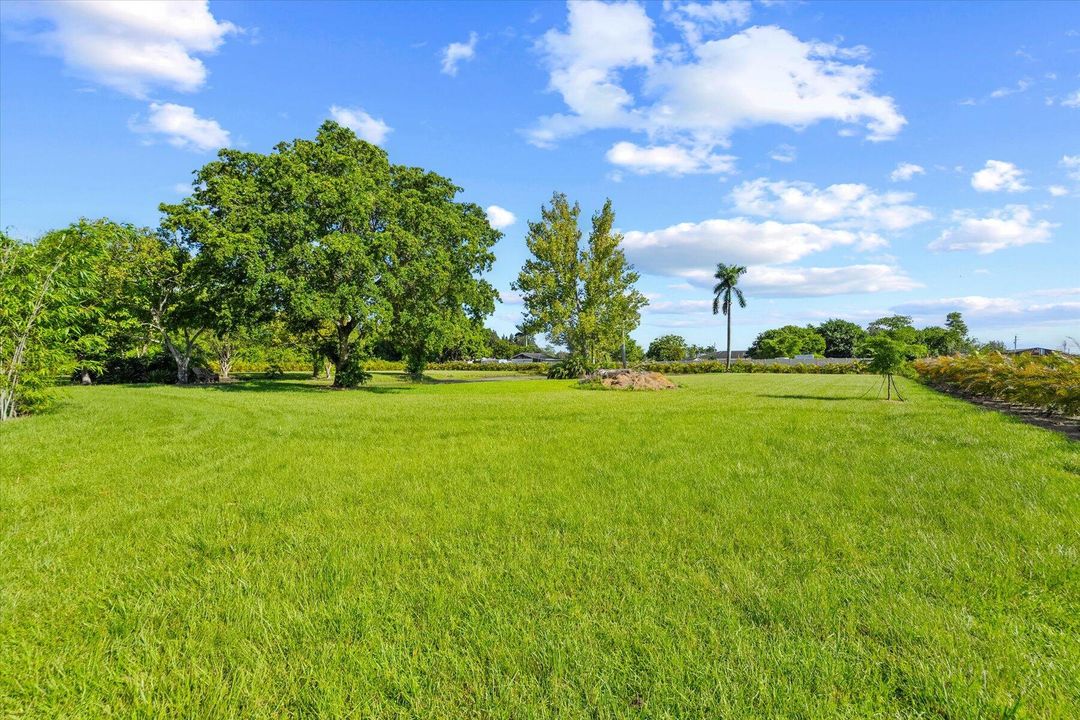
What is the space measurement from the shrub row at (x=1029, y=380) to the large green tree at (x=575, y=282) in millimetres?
22398

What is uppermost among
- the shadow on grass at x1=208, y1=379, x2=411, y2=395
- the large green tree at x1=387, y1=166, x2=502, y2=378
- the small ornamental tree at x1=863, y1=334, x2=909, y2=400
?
the large green tree at x1=387, y1=166, x2=502, y2=378

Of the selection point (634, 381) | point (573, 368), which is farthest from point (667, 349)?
point (634, 381)

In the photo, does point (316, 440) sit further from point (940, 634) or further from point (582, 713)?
point (940, 634)

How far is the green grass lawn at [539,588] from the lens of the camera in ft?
7.77

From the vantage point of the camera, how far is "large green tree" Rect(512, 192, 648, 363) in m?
41.0

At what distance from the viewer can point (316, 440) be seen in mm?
9297

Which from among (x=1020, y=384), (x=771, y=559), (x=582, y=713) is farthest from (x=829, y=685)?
(x=1020, y=384)

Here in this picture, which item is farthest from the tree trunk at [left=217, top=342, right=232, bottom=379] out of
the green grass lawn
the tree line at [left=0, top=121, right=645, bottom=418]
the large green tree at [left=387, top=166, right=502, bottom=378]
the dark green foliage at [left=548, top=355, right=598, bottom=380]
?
the green grass lawn

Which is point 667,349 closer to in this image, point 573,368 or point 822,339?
point 822,339

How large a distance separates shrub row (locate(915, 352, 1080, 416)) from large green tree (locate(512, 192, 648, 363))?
2240 centimetres

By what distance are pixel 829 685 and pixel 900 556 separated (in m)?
2.05

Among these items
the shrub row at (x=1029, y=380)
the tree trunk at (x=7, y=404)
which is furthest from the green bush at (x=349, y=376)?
the shrub row at (x=1029, y=380)

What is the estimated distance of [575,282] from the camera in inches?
1636

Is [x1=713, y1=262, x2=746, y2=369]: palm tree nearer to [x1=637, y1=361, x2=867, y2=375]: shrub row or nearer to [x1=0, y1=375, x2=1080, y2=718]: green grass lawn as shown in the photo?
[x1=637, y1=361, x2=867, y2=375]: shrub row
